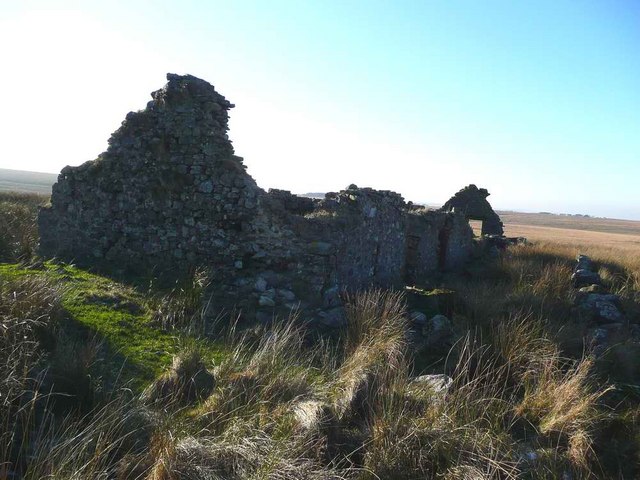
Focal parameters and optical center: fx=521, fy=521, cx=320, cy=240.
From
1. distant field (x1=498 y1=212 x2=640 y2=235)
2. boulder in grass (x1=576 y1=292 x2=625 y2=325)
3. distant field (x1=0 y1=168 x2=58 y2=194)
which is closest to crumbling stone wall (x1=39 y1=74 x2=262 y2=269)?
boulder in grass (x1=576 y1=292 x2=625 y2=325)

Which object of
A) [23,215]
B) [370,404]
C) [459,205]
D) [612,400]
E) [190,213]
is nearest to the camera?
[370,404]

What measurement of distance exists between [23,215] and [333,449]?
12792mm

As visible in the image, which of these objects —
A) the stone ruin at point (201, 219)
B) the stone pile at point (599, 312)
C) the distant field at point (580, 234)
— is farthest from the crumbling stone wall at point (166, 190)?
the distant field at point (580, 234)

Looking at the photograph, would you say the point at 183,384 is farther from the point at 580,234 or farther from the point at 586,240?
the point at 580,234

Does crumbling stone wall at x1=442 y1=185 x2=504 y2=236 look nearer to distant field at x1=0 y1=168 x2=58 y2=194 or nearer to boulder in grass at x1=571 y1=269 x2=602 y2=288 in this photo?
boulder in grass at x1=571 y1=269 x2=602 y2=288

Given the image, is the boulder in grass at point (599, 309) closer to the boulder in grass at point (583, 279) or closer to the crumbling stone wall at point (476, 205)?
the boulder in grass at point (583, 279)

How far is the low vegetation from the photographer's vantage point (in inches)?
133

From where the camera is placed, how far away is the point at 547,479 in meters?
3.95

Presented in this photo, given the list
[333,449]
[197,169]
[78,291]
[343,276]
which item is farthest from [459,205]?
[333,449]

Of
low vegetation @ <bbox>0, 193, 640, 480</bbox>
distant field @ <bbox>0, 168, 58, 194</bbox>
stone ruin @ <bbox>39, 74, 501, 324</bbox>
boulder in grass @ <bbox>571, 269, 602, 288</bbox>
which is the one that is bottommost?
distant field @ <bbox>0, 168, 58, 194</bbox>

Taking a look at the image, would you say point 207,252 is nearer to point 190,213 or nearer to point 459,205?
point 190,213

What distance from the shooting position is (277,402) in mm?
4258

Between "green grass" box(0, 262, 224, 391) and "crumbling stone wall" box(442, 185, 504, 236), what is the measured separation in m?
15.2

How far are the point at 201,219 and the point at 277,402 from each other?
4.37 meters
